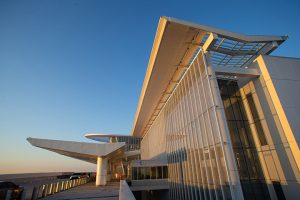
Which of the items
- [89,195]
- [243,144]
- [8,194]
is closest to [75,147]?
[89,195]

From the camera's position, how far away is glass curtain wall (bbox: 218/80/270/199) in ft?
37.0

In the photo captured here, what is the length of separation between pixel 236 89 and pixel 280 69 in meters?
3.45

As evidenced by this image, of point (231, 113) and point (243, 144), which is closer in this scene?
point (243, 144)

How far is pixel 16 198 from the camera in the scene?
1009 cm

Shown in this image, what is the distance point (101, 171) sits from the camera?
21984 millimetres

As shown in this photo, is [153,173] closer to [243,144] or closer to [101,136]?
[243,144]

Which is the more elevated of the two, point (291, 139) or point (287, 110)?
point (287, 110)

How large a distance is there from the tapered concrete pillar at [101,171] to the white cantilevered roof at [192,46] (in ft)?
43.1

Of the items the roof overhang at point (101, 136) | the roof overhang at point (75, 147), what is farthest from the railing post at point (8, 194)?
the roof overhang at point (101, 136)

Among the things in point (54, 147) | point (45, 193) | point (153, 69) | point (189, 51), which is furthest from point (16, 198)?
point (189, 51)

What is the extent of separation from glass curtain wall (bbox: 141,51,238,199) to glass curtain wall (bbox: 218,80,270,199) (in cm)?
222

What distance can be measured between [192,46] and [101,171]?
64.0ft

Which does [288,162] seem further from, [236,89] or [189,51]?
[189,51]

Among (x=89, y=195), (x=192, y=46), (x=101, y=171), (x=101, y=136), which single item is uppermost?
(x=101, y=136)
